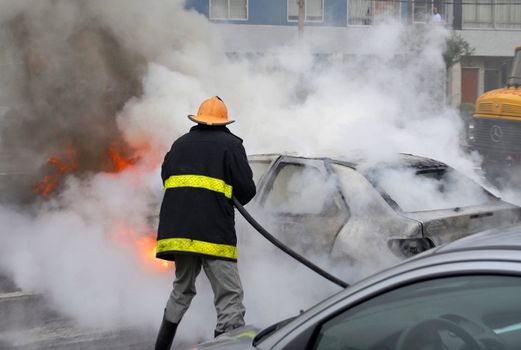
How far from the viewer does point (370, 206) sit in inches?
204

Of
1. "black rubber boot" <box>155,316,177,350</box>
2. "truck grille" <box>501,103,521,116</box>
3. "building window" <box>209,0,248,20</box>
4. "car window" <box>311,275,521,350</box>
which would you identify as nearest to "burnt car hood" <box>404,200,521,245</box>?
"black rubber boot" <box>155,316,177,350</box>

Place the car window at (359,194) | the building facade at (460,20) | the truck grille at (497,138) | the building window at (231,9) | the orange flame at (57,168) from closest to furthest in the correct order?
the car window at (359,194), the orange flame at (57,168), the truck grille at (497,138), the building facade at (460,20), the building window at (231,9)

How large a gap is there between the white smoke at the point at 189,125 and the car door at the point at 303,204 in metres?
0.25

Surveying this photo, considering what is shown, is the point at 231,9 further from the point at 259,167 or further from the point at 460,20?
the point at 259,167

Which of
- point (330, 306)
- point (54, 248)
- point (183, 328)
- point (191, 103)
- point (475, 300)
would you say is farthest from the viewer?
point (191, 103)

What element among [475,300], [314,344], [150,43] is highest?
[150,43]

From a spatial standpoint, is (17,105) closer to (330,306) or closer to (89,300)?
(89,300)

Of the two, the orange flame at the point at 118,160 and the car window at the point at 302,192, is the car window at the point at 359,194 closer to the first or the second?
the car window at the point at 302,192

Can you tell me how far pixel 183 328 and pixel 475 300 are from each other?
3.79m

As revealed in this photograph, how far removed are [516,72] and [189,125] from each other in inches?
264

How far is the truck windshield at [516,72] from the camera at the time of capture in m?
12.1

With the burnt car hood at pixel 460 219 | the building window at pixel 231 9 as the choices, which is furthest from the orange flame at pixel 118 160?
the building window at pixel 231 9

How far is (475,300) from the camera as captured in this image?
204 centimetres

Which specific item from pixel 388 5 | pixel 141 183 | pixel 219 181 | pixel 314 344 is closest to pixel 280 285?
pixel 219 181
